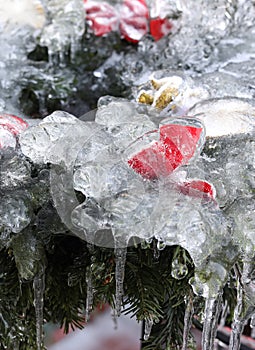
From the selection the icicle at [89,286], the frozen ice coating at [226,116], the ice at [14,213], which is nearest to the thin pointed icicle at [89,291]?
the icicle at [89,286]

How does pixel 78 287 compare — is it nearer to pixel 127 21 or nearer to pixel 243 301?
pixel 243 301

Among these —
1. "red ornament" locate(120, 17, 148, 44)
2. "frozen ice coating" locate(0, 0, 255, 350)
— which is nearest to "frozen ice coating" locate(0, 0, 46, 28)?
"red ornament" locate(120, 17, 148, 44)

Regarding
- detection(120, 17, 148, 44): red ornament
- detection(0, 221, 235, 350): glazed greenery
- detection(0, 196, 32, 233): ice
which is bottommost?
detection(0, 221, 235, 350): glazed greenery

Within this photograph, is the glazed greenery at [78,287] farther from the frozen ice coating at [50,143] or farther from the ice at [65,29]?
the ice at [65,29]

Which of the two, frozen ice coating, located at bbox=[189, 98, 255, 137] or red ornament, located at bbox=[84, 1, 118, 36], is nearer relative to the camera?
frozen ice coating, located at bbox=[189, 98, 255, 137]

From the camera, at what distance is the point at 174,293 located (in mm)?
688

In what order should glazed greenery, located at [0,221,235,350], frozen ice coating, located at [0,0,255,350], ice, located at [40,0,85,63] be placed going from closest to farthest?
frozen ice coating, located at [0,0,255,350] → glazed greenery, located at [0,221,235,350] → ice, located at [40,0,85,63]

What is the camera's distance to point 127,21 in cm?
120

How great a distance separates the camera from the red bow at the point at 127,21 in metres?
1.19

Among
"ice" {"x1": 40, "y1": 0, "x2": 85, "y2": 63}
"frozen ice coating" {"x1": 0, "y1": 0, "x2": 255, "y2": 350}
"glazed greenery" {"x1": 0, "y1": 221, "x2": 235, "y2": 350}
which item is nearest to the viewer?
"frozen ice coating" {"x1": 0, "y1": 0, "x2": 255, "y2": 350}

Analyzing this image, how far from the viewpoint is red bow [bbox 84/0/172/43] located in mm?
1187

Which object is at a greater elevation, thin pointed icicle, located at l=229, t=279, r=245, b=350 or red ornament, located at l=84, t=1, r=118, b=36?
red ornament, located at l=84, t=1, r=118, b=36

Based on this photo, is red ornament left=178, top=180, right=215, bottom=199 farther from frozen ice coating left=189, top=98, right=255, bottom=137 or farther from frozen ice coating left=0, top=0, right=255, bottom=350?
frozen ice coating left=189, top=98, right=255, bottom=137

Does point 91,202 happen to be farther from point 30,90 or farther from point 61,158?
point 30,90
